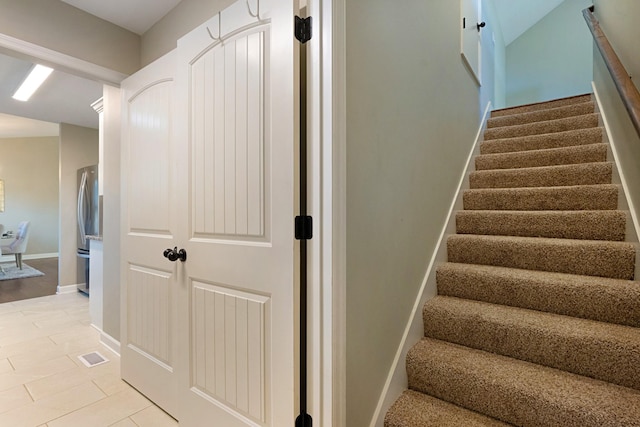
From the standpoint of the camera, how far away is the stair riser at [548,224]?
173cm

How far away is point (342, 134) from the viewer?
1.14 meters

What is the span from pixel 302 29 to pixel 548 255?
1.76 meters

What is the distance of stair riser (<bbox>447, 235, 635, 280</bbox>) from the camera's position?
1.56m

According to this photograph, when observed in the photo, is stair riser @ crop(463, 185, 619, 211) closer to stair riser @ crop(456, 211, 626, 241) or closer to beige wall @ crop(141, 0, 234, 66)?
stair riser @ crop(456, 211, 626, 241)

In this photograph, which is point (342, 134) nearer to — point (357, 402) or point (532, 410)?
point (357, 402)

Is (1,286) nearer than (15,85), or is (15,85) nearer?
(15,85)

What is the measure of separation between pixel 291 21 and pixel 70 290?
5.12 m

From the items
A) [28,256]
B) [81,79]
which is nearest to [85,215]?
[81,79]

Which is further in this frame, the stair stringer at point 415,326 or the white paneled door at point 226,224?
the stair stringer at point 415,326

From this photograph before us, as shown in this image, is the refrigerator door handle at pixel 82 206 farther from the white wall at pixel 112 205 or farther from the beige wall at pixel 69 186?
the white wall at pixel 112 205

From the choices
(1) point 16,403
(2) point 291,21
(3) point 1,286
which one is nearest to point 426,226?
(2) point 291,21

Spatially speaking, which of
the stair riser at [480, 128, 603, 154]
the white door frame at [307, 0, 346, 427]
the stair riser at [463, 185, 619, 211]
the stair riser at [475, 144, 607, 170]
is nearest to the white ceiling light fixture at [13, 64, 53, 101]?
the white door frame at [307, 0, 346, 427]

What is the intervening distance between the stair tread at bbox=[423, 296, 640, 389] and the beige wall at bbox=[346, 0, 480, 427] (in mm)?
238

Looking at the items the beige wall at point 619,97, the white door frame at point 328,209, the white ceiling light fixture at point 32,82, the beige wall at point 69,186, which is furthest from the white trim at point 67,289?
the beige wall at point 619,97
